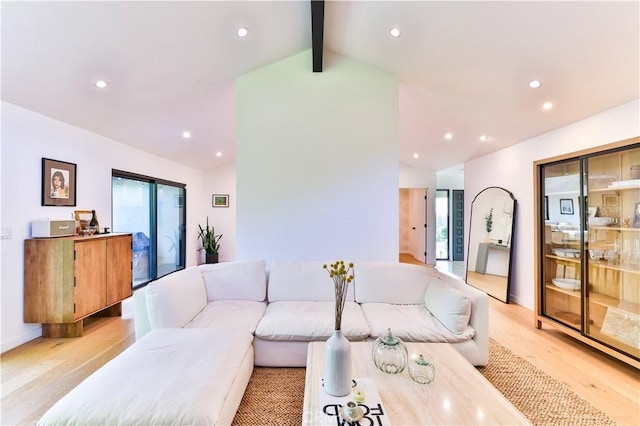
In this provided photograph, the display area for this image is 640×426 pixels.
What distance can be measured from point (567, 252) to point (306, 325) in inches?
112

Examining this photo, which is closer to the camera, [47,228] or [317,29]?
[317,29]

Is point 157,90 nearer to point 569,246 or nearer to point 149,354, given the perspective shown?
point 149,354

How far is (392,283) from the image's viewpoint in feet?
9.57

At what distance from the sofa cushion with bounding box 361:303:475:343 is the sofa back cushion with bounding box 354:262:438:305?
220 millimetres

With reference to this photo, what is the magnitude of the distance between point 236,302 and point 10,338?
2.13 m

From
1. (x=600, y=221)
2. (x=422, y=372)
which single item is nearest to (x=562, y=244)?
(x=600, y=221)

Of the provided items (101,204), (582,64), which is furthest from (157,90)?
(582,64)

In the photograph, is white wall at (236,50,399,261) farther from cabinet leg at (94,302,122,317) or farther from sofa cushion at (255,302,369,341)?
cabinet leg at (94,302,122,317)

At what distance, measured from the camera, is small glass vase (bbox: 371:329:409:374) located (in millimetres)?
A: 1686

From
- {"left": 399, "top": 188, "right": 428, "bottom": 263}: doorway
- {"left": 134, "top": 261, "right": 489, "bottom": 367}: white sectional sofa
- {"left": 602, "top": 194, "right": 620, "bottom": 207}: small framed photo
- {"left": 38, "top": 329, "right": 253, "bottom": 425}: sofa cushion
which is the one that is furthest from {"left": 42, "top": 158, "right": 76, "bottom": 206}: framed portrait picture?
{"left": 399, "top": 188, "right": 428, "bottom": 263}: doorway

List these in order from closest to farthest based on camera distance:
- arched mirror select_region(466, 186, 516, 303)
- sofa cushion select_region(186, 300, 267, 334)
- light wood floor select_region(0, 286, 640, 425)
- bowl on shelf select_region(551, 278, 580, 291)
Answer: light wood floor select_region(0, 286, 640, 425) < sofa cushion select_region(186, 300, 267, 334) < bowl on shelf select_region(551, 278, 580, 291) < arched mirror select_region(466, 186, 516, 303)

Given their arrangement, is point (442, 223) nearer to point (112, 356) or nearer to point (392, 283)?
point (392, 283)

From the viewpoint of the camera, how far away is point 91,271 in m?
3.20

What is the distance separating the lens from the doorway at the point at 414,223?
741 cm
